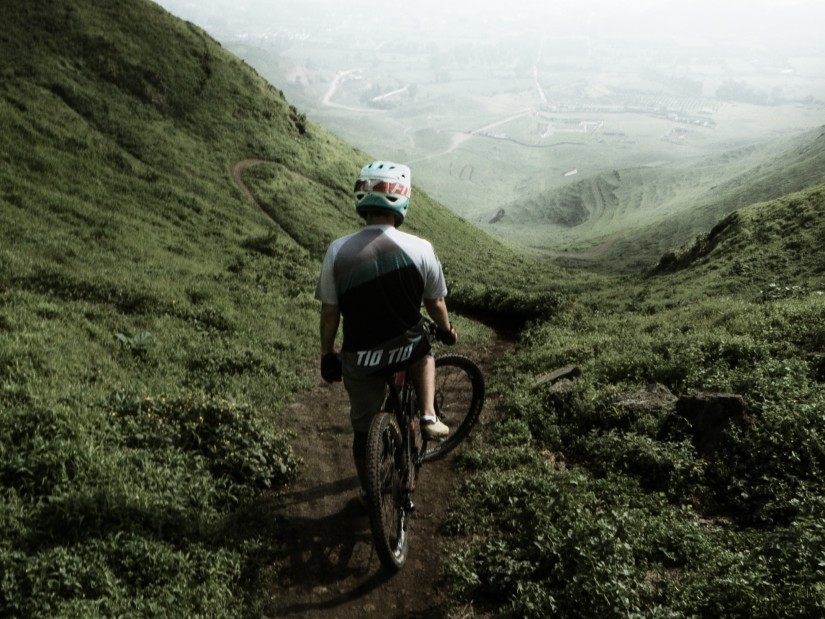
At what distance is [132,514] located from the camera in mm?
6312

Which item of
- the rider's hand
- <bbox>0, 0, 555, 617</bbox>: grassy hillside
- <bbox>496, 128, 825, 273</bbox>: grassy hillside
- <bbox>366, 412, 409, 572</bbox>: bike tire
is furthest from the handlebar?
<bbox>496, 128, 825, 273</bbox>: grassy hillside

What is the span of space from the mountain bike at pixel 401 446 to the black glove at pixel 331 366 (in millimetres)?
623

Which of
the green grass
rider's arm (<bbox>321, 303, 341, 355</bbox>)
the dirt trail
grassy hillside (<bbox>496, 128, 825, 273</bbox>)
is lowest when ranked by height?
the dirt trail

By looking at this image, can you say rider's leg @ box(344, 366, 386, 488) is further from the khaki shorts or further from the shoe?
the shoe

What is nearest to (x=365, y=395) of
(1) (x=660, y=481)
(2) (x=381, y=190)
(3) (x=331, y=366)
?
(3) (x=331, y=366)

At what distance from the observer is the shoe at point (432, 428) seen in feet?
22.1

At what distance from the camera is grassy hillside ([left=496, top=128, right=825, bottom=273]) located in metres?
97.3

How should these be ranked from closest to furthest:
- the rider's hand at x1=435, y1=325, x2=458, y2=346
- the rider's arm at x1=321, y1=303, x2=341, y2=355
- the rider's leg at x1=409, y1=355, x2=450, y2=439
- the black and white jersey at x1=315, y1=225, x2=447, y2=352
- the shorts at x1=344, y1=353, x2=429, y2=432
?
the black and white jersey at x1=315, y1=225, x2=447, y2=352
the rider's arm at x1=321, y1=303, x2=341, y2=355
the shorts at x1=344, y1=353, x2=429, y2=432
the rider's leg at x1=409, y1=355, x2=450, y2=439
the rider's hand at x1=435, y1=325, x2=458, y2=346

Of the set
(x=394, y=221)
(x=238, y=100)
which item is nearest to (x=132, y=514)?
(x=394, y=221)

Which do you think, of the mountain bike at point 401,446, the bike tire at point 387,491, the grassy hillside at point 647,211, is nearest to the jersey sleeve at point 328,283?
the mountain bike at point 401,446

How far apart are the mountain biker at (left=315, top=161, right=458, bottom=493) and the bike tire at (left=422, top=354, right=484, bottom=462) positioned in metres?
1.86

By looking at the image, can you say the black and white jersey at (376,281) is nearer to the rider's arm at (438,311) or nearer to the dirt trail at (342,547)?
the rider's arm at (438,311)

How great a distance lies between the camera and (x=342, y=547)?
7012 mm

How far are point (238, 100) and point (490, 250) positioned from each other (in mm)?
31184
